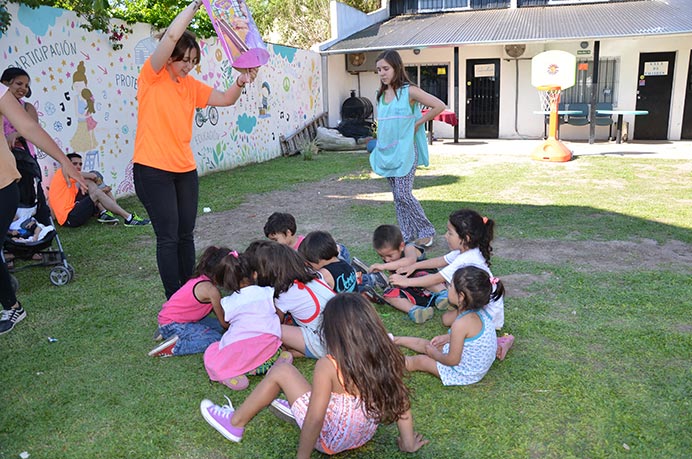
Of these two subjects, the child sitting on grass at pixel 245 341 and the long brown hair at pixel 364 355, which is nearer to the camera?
the long brown hair at pixel 364 355

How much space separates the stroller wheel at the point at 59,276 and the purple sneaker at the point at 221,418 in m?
2.54

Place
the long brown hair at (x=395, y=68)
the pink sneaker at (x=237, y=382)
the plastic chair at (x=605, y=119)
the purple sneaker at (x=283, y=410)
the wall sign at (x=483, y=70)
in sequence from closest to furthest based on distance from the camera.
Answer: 1. the purple sneaker at (x=283, y=410)
2. the pink sneaker at (x=237, y=382)
3. the long brown hair at (x=395, y=68)
4. the plastic chair at (x=605, y=119)
5. the wall sign at (x=483, y=70)

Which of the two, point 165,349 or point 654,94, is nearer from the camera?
point 165,349

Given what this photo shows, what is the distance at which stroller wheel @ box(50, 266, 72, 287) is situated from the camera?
4.55 m

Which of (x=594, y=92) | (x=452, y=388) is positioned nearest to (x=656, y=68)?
(x=594, y=92)

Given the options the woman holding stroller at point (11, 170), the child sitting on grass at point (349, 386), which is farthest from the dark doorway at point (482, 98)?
the child sitting on grass at point (349, 386)

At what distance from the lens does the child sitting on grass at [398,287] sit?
3.78 metres

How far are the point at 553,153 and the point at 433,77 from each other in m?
6.64

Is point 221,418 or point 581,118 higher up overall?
point 581,118

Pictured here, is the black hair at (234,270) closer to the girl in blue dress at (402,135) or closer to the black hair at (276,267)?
the black hair at (276,267)

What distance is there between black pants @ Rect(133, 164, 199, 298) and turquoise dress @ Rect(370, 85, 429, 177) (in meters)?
1.90

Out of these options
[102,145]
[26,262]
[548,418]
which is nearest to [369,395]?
[548,418]

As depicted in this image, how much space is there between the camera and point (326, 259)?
3.50m

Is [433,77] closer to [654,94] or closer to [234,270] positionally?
[654,94]
